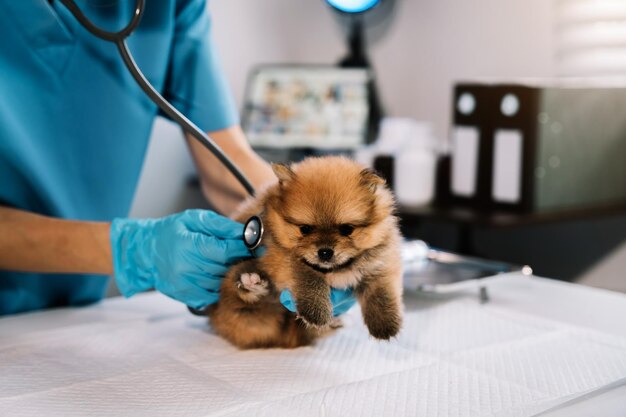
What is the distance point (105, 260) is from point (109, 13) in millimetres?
524

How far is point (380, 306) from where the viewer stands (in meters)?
1.08

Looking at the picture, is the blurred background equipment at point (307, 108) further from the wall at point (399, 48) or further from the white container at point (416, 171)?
the white container at point (416, 171)

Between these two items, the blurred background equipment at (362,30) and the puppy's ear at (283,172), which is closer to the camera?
the puppy's ear at (283,172)

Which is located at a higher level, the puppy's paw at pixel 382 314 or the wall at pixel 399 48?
the wall at pixel 399 48

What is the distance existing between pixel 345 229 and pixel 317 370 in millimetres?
210

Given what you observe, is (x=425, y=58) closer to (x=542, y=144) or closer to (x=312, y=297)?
(x=542, y=144)

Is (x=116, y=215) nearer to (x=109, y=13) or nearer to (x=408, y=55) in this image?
(x=109, y=13)

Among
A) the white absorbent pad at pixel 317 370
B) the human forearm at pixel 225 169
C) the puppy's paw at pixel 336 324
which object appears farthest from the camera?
the human forearm at pixel 225 169

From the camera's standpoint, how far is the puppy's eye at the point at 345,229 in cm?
103

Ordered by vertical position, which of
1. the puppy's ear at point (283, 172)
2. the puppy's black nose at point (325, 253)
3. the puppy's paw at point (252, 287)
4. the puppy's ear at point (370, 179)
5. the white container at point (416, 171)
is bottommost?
the white container at point (416, 171)

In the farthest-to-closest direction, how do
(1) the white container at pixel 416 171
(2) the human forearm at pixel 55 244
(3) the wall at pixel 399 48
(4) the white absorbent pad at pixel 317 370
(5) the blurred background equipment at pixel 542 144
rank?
1. (3) the wall at pixel 399 48
2. (1) the white container at pixel 416 171
3. (5) the blurred background equipment at pixel 542 144
4. (2) the human forearm at pixel 55 244
5. (4) the white absorbent pad at pixel 317 370

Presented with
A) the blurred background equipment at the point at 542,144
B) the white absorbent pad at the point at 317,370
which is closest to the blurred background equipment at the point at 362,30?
the blurred background equipment at the point at 542,144

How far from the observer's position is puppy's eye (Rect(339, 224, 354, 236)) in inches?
40.6

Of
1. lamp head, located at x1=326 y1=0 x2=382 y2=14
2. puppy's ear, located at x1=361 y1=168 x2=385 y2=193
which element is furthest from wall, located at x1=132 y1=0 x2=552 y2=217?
puppy's ear, located at x1=361 y1=168 x2=385 y2=193
